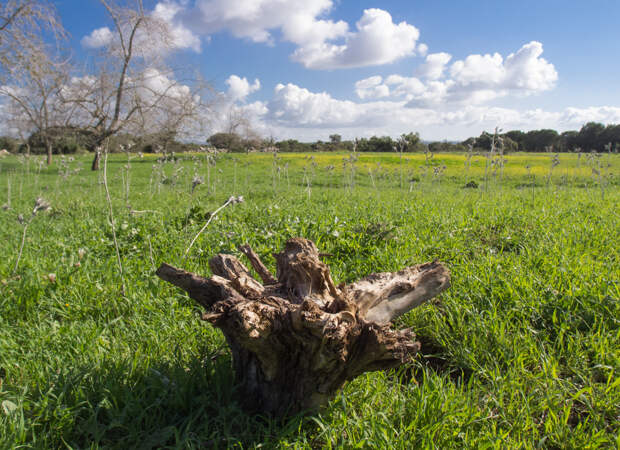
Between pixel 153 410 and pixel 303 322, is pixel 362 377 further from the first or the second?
pixel 153 410

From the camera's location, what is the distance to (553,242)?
384 cm

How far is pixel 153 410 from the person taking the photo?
5.55 ft

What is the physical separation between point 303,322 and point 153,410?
38.9 inches

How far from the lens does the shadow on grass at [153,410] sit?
5.04 feet

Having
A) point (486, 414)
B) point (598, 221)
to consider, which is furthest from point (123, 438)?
point (598, 221)

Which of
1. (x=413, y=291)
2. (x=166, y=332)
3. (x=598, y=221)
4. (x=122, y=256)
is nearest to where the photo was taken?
(x=413, y=291)

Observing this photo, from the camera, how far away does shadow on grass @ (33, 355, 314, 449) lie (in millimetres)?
1537

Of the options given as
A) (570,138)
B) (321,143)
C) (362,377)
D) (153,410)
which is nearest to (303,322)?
(362,377)

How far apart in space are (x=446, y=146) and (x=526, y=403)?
27.0 metres

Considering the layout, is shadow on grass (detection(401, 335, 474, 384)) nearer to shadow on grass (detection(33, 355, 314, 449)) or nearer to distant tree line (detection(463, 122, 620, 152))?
shadow on grass (detection(33, 355, 314, 449))

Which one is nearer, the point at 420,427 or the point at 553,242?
the point at 420,427

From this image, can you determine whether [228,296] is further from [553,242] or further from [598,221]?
[598,221]

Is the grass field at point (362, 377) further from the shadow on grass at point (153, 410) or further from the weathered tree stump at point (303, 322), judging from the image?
the weathered tree stump at point (303, 322)

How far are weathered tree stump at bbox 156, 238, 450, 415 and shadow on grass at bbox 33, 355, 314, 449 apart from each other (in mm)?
108
